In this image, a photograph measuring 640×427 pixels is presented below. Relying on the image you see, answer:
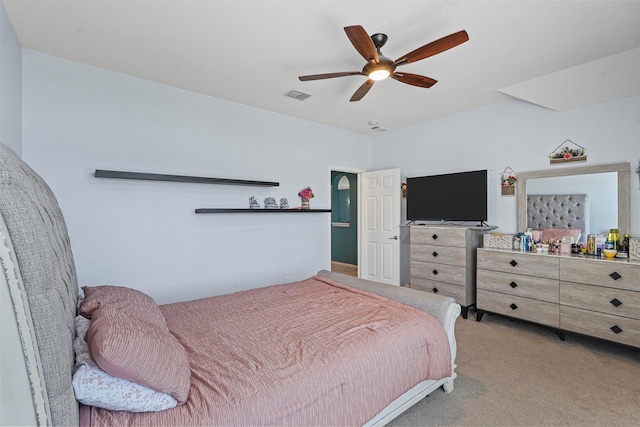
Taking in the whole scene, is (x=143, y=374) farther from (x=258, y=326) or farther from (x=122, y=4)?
(x=122, y=4)

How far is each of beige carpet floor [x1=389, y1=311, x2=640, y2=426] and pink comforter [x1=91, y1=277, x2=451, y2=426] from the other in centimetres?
30

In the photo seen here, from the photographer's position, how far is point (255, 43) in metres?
2.43

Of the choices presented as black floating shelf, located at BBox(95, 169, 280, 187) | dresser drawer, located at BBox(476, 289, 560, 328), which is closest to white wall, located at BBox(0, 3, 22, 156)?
black floating shelf, located at BBox(95, 169, 280, 187)

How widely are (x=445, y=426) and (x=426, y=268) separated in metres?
2.36

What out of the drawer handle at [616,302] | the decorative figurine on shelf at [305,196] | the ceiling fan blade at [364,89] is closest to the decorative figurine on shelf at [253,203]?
the decorative figurine on shelf at [305,196]

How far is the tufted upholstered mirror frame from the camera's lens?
2969 mm

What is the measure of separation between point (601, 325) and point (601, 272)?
0.48 m

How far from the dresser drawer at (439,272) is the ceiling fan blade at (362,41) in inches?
107

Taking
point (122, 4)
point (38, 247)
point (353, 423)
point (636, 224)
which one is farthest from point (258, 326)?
point (636, 224)

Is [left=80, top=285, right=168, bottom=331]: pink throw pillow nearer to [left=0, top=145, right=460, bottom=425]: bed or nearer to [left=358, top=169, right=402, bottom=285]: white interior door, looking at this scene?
[left=0, top=145, right=460, bottom=425]: bed

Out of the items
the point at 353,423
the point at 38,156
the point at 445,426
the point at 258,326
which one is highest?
the point at 38,156

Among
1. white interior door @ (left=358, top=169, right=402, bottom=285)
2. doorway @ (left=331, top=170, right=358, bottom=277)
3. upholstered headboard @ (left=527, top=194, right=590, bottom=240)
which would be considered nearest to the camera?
upholstered headboard @ (left=527, top=194, right=590, bottom=240)

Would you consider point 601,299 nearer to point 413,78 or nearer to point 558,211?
point 558,211

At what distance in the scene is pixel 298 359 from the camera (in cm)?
155
